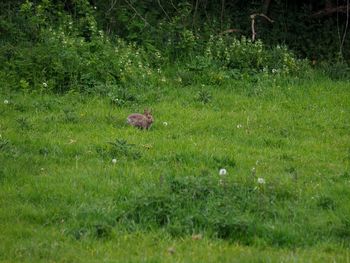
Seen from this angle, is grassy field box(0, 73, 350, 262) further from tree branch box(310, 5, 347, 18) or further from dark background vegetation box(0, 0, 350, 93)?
tree branch box(310, 5, 347, 18)

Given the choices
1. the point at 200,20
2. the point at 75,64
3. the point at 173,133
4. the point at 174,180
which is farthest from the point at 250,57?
the point at 174,180

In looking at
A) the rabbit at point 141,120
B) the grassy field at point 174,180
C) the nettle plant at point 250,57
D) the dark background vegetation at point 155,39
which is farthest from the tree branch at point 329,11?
the rabbit at point 141,120

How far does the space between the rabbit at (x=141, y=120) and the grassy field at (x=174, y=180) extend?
136 mm

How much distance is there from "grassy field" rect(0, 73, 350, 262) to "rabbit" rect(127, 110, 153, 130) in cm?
14

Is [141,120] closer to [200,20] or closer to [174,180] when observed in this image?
[174,180]

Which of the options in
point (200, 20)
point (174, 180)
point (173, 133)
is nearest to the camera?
point (174, 180)

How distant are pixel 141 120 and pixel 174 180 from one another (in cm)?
308

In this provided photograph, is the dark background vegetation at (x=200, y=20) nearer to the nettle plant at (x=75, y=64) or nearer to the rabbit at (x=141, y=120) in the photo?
the nettle plant at (x=75, y=64)

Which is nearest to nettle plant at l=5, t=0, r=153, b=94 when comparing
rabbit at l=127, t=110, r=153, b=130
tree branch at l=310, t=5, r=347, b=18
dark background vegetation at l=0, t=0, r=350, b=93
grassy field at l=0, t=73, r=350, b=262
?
dark background vegetation at l=0, t=0, r=350, b=93

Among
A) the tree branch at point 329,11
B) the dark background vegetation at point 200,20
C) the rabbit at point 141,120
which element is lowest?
the rabbit at point 141,120

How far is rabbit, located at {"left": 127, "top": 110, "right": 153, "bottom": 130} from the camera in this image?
11109 millimetres

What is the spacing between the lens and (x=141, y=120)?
11117 mm

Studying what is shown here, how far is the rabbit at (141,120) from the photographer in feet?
36.4

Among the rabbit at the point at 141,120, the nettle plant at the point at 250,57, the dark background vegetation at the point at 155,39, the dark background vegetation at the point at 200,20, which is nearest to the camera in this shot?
the rabbit at the point at 141,120
